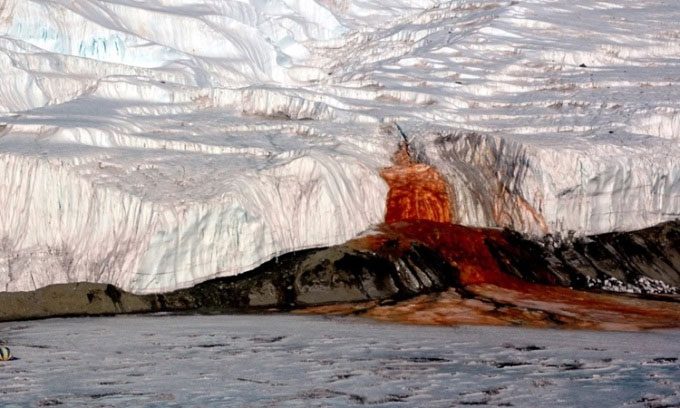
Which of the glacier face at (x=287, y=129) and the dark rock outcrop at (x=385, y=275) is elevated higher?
the glacier face at (x=287, y=129)

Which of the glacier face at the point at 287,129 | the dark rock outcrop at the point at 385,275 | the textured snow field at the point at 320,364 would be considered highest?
the glacier face at the point at 287,129

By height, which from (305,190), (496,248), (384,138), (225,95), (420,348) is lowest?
(420,348)

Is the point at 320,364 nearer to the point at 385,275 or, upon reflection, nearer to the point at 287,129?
the point at 385,275

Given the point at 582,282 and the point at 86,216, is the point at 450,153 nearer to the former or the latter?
the point at 582,282

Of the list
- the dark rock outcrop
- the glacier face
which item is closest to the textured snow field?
the dark rock outcrop

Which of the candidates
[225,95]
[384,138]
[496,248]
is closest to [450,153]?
[384,138]

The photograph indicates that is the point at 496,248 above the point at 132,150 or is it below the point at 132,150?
below

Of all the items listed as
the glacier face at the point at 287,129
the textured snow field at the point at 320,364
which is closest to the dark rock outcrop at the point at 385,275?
the glacier face at the point at 287,129

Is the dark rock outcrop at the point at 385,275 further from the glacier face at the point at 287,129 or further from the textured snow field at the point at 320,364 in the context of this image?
the textured snow field at the point at 320,364
